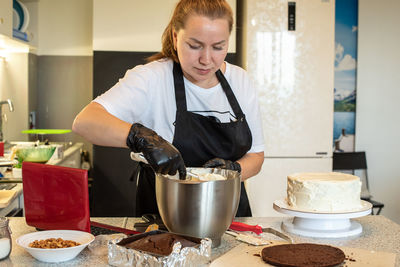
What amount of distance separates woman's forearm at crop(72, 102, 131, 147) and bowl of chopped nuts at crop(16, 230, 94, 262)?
286 mm

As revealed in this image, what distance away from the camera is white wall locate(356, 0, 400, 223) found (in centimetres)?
433

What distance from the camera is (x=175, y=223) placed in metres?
→ 1.27

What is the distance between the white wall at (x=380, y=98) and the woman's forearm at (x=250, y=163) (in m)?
2.72

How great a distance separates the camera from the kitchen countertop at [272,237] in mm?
1217

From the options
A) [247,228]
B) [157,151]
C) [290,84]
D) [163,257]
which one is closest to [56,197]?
[157,151]

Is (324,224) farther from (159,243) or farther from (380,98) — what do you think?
(380,98)

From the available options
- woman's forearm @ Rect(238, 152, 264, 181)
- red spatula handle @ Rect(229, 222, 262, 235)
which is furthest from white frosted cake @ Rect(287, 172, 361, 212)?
woman's forearm @ Rect(238, 152, 264, 181)

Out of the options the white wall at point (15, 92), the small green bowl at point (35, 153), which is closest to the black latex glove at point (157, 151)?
the small green bowl at point (35, 153)

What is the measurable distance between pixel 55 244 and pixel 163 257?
1.00 feet

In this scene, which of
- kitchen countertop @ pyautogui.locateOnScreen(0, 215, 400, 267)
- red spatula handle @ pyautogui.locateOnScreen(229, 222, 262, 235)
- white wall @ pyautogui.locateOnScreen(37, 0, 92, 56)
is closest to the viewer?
kitchen countertop @ pyautogui.locateOnScreen(0, 215, 400, 267)

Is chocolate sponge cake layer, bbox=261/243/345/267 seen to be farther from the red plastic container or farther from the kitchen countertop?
the red plastic container

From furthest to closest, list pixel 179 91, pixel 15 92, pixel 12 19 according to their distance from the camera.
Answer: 1. pixel 15 92
2. pixel 12 19
3. pixel 179 91

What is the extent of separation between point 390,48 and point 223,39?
10.4 ft

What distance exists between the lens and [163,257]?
3.56 feet
